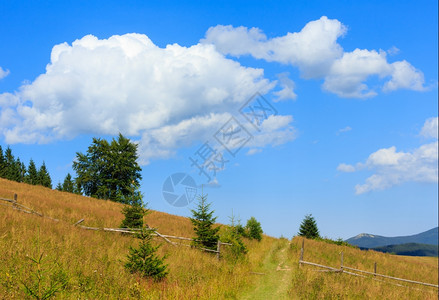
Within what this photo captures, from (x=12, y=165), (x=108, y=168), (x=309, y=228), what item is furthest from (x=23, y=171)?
(x=309, y=228)

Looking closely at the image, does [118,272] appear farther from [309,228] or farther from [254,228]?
[309,228]

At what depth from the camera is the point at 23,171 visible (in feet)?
293

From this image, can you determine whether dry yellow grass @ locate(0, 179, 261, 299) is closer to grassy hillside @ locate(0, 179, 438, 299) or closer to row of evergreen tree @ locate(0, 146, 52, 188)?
grassy hillside @ locate(0, 179, 438, 299)

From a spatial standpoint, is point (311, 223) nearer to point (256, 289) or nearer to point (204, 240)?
point (204, 240)

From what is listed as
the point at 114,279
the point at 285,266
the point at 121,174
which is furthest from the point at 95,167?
the point at 114,279

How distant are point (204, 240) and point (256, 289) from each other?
185 inches

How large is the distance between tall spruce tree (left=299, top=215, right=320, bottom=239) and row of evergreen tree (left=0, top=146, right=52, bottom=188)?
74265 millimetres

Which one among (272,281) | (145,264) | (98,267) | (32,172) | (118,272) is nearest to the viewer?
(98,267)

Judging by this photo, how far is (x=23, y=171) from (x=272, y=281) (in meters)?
99.8

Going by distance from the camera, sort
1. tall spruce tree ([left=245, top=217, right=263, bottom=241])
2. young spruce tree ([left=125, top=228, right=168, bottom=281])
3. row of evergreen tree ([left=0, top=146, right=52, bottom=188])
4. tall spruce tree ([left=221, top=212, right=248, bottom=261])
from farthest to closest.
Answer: row of evergreen tree ([left=0, top=146, right=52, bottom=188])
tall spruce tree ([left=245, top=217, right=263, bottom=241])
tall spruce tree ([left=221, top=212, right=248, bottom=261])
young spruce tree ([left=125, top=228, right=168, bottom=281])

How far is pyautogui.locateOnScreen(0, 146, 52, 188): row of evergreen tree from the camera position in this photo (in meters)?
80.2

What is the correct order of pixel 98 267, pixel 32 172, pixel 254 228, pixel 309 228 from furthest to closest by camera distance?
pixel 32 172 → pixel 309 228 → pixel 254 228 → pixel 98 267

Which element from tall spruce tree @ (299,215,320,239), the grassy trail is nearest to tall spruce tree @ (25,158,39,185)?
tall spruce tree @ (299,215,320,239)

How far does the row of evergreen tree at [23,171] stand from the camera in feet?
263
